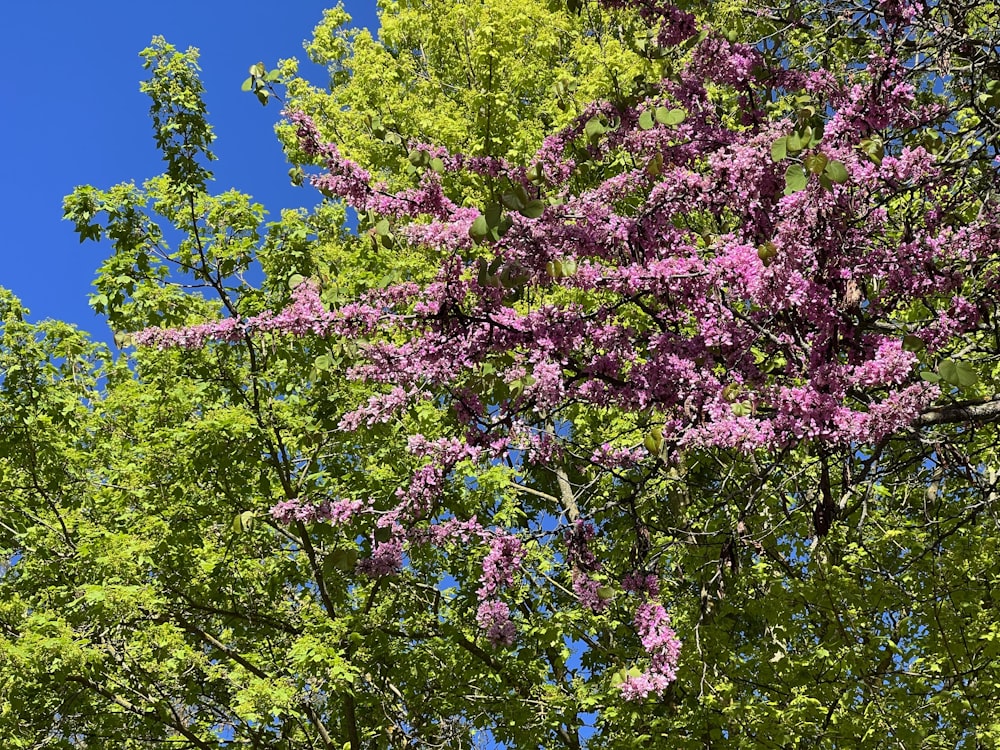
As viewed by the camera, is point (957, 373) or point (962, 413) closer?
point (957, 373)

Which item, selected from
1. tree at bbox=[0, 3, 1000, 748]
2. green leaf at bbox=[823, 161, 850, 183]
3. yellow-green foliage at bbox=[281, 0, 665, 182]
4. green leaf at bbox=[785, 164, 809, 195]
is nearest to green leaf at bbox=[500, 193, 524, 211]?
tree at bbox=[0, 3, 1000, 748]

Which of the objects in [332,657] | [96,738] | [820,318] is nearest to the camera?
[820,318]

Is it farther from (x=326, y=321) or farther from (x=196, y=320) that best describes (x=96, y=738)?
(x=326, y=321)

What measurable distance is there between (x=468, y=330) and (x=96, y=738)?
8.11m

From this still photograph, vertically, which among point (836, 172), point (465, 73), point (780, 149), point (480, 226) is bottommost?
point (480, 226)

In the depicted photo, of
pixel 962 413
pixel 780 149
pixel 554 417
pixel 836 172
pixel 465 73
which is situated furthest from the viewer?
pixel 465 73

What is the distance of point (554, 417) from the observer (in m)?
7.61

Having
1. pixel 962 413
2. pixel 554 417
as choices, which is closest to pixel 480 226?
pixel 962 413

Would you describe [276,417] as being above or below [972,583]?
above

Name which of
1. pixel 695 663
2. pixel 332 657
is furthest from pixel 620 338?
pixel 332 657

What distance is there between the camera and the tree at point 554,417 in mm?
3480

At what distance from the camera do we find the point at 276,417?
25.6 ft

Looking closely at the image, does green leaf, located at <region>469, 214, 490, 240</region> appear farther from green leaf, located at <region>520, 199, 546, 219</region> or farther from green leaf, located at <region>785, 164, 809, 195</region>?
green leaf, located at <region>785, 164, 809, 195</region>

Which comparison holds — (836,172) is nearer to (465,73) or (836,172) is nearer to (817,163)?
(817,163)
